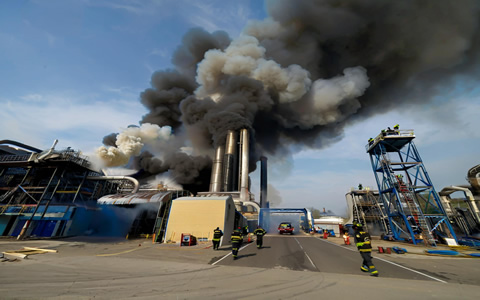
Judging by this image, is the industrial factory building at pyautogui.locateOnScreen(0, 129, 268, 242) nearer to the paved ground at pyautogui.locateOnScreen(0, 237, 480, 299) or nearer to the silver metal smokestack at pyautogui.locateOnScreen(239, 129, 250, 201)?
the silver metal smokestack at pyautogui.locateOnScreen(239, 129, 250, 201)

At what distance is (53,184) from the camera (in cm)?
2681

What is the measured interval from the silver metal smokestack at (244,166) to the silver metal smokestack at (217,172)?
13.8ft

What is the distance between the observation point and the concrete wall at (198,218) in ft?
49.1

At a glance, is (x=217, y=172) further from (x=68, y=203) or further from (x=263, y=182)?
(x=68, y=203)

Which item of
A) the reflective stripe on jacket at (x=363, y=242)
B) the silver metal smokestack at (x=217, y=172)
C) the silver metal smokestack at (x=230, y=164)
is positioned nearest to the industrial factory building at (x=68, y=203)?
the silver metal smokestack at (x=217, y=172)

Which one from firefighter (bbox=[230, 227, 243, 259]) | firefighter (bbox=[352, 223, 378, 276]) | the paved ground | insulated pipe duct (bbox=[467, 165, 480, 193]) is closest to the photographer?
the paved ground

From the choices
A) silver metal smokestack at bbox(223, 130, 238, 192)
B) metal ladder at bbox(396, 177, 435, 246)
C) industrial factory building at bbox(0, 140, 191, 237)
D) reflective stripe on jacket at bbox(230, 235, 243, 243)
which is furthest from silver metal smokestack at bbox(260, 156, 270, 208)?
reflective stripe on jacket at bbox(230, 235, 243, 243)

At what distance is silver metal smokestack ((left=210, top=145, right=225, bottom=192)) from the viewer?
3747cm

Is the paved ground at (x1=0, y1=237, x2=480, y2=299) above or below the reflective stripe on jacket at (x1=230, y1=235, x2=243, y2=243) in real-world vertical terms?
below

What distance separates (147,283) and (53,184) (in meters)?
32.9

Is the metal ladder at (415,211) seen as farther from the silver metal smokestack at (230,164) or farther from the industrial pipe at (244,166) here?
the silver metal smokestack at (230,164)

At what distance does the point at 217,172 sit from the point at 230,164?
3245 mm

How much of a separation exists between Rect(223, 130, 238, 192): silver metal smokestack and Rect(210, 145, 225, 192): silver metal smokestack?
52.9 inches

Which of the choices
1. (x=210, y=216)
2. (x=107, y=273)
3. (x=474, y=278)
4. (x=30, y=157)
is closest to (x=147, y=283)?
(x=107, y=273)
